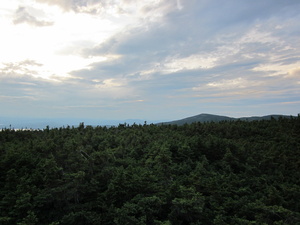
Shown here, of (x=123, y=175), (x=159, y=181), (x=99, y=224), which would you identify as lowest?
(x=99, y=224)

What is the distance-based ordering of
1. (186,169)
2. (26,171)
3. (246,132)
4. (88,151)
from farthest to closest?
(246,132), (88,151), (186,169), (26,171)

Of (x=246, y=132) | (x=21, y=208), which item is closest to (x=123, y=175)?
(x=21, y=208)

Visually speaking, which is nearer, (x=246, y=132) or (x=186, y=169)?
(x=186, y=169)

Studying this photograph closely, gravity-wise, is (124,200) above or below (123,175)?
below

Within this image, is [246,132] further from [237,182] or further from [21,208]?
[21,208]

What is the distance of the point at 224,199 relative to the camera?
15.1 m

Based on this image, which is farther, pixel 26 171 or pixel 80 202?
pixel 26 171

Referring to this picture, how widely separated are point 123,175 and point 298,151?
26.2m

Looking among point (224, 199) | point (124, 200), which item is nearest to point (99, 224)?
point (124, 200)

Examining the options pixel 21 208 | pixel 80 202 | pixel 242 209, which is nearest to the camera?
pixel 21 208

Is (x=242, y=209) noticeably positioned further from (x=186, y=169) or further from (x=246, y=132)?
(x=246, y=132)

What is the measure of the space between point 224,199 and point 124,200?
7.68m

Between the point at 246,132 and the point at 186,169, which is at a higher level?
the point at 246,132

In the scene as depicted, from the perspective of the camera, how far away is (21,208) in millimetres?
11570
